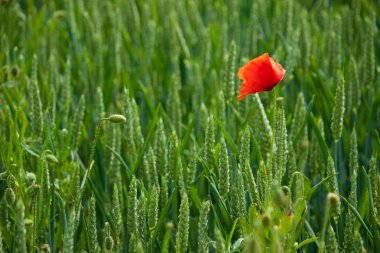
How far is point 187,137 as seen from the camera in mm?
1801

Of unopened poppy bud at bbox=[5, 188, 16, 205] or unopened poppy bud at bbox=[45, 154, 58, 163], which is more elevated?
unopened poppy bud at bbox=[45, 154, 58, 163]

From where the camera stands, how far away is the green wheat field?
1.42 meters

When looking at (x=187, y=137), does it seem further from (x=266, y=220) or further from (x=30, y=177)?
(x=266, y=220)

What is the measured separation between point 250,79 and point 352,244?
391mm

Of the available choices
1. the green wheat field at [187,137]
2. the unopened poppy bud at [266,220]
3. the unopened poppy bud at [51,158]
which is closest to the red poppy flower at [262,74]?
the green wheat field at [187,137]

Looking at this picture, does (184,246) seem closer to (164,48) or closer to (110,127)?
(110,127)

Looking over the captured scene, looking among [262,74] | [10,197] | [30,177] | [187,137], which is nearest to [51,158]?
[30,177]

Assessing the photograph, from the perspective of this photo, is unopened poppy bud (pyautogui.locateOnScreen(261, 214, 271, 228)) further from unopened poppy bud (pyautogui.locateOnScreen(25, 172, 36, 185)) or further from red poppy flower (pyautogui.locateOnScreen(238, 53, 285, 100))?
unopened poppy bud (pyautogui.locateOnScreen(25, 172, 36, 185))

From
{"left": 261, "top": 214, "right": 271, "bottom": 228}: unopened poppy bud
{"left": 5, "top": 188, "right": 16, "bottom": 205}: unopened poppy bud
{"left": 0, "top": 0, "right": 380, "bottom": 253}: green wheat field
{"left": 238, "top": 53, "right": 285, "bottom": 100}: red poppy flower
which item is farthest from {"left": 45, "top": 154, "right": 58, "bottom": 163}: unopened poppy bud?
{"left": 261, "top": 214, "right": 271, "bottom": 228}: unopened poppy bud

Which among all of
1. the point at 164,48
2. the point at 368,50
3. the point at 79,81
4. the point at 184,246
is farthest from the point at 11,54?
the point at 184,246

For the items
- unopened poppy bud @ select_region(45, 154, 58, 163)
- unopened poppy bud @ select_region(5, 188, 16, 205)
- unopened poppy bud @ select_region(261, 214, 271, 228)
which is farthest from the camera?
unopened poppy bud @ select_region(45, 154, 58, 163)

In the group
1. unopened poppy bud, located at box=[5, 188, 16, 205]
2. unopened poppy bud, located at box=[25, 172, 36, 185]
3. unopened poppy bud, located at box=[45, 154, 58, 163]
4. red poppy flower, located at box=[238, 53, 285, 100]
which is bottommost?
unopened poppy bud, located at box=[5, 188, 16, 205]

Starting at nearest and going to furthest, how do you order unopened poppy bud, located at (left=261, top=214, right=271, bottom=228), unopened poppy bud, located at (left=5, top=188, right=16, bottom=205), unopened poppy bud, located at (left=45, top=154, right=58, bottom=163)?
unopened poppy bud, located at (left=261, top=214, right=271, bottom=228), unopened poppy bud, located at (left=5, top=188, right=16, bottom=205), unopened poppy bud, located at (left=45, top=154, right=58, bottom=163)

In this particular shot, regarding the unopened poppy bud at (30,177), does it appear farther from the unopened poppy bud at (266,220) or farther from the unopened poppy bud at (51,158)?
the unopened poppy bud at (266,220)
